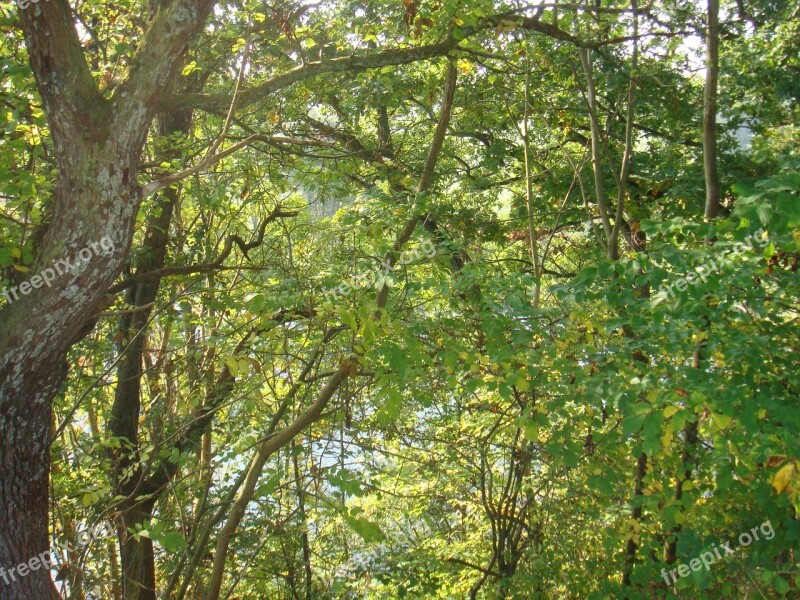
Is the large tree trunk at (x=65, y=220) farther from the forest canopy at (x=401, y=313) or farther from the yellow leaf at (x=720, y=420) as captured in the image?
the yellow leaf at (x=720, y=420)

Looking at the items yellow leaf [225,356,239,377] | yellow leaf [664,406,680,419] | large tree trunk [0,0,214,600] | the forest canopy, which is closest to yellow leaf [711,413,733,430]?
the forest canopy

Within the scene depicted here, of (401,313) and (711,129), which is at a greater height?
(711,129)

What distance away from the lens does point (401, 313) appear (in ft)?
14.0

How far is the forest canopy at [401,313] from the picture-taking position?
2.93m

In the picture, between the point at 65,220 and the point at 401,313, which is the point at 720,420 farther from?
the point at 65,220

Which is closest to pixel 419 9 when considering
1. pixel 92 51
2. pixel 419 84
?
pixel 419 84

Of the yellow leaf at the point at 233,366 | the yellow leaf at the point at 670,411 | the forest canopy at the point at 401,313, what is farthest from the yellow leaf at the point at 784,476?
the yellow leaf at the point at 233,366

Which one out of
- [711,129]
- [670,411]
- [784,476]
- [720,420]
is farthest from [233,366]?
[711,129]

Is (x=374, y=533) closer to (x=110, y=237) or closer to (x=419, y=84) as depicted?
(x=110, y=237)

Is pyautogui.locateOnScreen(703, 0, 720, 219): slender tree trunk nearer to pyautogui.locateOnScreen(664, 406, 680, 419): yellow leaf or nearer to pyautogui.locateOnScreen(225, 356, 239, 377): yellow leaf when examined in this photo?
pyautogui.locateOnScreen(664, 406, 680, 419): yellow leaf

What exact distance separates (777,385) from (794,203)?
132 cm

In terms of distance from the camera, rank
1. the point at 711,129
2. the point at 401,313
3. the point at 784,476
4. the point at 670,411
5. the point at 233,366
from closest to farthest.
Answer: the point at 784,476
the point at 670,411
the point at 233,366
the point at 401,313
the point at 711,129

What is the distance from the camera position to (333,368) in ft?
15.5

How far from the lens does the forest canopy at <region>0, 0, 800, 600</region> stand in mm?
2928
